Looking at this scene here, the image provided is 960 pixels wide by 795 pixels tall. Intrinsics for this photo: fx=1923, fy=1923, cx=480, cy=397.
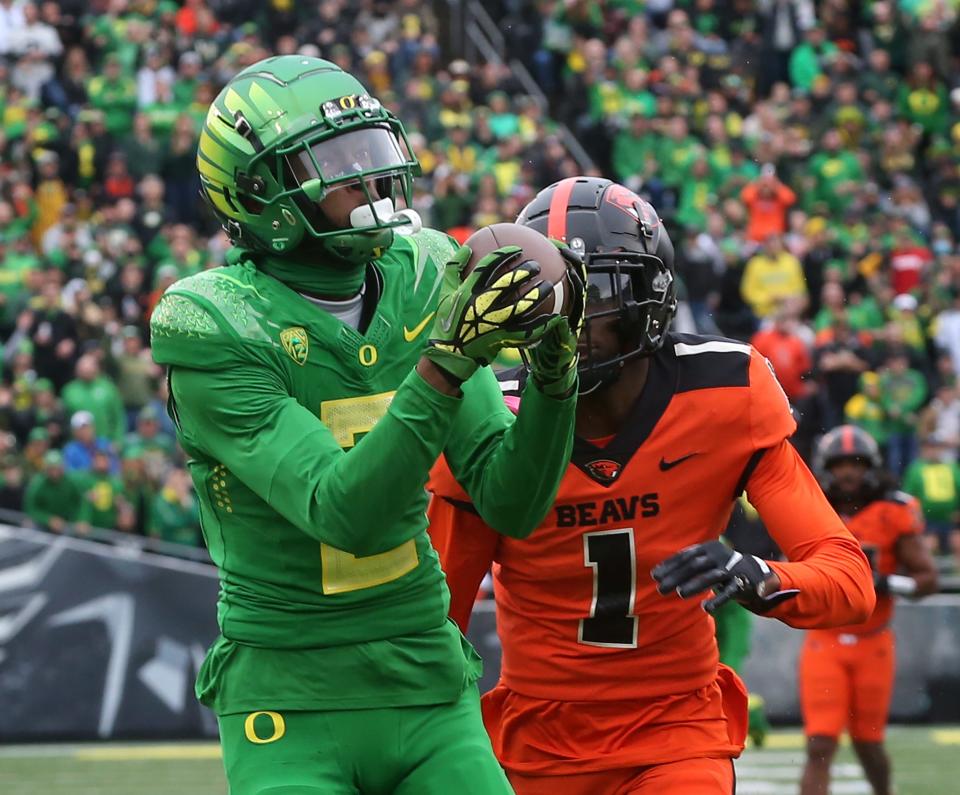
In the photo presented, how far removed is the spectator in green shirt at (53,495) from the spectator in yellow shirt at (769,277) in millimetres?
5308

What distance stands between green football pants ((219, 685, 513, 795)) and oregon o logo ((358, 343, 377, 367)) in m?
0.62

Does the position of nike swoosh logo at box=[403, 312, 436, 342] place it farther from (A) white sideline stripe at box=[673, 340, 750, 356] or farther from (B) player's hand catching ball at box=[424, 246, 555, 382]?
(A) white sideline stripe at box=[673, 340, 750, 356]

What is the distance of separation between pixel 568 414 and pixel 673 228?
39.5 ft

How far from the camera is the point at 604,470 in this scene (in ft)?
14.0

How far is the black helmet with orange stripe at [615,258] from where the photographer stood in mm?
4191

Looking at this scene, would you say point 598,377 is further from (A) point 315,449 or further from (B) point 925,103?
(B) point 925,103

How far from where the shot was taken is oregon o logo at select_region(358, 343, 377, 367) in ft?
11.3

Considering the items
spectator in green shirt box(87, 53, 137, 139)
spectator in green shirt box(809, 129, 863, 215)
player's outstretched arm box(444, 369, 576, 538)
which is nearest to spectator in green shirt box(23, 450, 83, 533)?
spectator in green shirt box(87, 53, 137, 139)

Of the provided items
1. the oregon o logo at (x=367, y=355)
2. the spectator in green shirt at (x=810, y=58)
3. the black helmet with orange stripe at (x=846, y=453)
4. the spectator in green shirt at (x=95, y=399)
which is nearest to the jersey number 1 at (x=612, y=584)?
the oregon o logo at (x=367, y=355)

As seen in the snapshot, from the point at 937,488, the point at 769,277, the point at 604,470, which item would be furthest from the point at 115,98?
the point at 604,470

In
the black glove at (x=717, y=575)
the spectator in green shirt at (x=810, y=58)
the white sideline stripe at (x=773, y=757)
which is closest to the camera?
the black glove at (x=717, y=575)

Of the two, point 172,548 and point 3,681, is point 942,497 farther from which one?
point 3,681

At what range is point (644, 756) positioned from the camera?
164 inches

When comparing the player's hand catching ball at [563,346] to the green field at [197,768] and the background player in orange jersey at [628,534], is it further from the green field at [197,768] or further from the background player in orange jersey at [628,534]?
the green field at [197,768]
